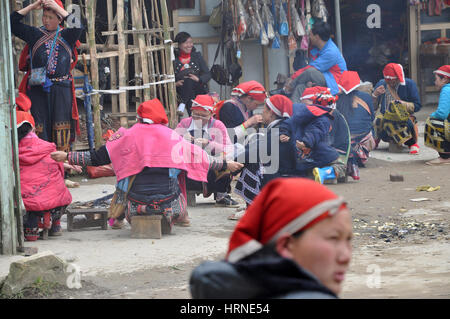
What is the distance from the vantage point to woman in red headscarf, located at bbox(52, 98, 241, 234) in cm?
685

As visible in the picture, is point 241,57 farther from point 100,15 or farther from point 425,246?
point 425,246

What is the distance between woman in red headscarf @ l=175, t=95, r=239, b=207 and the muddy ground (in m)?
0.22

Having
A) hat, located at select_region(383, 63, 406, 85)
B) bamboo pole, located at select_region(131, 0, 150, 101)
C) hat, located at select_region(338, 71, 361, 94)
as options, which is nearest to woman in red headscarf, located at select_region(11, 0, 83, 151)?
bamboo pole, located at select_region(131, 0, 150, 101)

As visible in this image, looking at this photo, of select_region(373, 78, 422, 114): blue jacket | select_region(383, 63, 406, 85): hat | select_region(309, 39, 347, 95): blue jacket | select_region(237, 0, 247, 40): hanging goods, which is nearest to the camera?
select_region(309, 39, 347, 95): blue jacket

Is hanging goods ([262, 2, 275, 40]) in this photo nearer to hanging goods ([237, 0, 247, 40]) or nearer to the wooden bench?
hanging goods ([237, 0, 247, 40])

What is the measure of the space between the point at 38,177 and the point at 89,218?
3.12 feet

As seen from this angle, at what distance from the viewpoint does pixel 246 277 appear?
6.61 ft

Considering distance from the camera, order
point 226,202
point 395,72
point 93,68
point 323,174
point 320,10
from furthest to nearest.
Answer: point 320,10 < point 395,72 < point 93,68 < point 323,174 < point 226,202

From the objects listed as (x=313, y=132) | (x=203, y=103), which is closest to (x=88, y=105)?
(x=203, y=103)

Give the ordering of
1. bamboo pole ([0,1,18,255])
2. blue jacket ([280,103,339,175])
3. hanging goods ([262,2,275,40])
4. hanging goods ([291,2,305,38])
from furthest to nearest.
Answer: hanging goods ([291,2,305,38])
hanging goods ([262,2,275,40])
blue jacket ([280,103,339,175])
bamboo pole ([0,1,18,255])

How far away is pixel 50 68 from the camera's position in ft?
26.8

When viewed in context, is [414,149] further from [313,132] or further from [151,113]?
[151,113]

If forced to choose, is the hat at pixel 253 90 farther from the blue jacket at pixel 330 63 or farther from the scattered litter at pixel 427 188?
the scattered litter at pixel 427 188

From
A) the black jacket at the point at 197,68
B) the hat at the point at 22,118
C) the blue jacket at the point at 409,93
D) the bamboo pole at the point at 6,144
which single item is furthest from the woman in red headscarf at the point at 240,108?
the blue jacket at the point at 409,93
